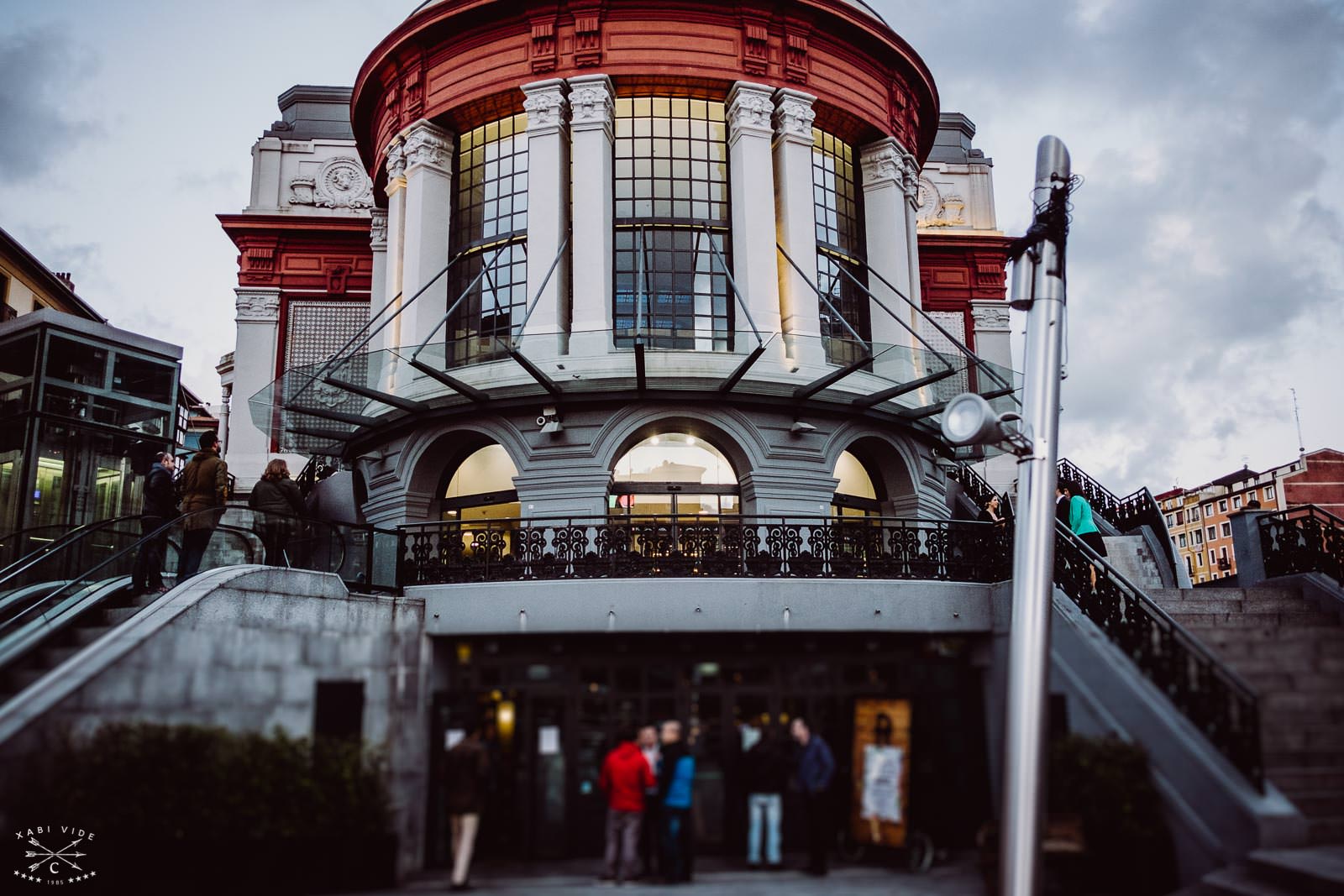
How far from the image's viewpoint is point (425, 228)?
21.6 meters

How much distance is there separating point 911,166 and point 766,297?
236 inches

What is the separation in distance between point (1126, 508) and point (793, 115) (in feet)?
40.3

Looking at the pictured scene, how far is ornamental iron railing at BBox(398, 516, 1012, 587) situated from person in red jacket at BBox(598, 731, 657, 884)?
7.79 meters

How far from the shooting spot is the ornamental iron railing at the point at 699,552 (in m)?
15.7

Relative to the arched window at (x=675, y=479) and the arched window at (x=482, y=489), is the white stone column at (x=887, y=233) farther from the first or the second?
the arched window at (x=482, y=489)

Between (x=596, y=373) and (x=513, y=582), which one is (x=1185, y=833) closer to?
(x=513, y=582)

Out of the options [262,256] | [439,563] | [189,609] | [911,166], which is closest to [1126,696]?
[189,609]

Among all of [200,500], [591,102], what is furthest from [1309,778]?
[591,102]

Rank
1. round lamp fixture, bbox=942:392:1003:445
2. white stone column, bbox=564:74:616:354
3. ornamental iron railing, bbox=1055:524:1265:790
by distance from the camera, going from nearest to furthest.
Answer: ornamental iron railing, bbox=1055:524:1265:790 → round lamp fixture, bbox=942:392:1003:445 → white stone column, bbox=564:74:616:354

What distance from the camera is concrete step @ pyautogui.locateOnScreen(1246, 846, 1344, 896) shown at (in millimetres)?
7086

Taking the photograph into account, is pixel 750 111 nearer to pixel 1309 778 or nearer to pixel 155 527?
pixel 155 527

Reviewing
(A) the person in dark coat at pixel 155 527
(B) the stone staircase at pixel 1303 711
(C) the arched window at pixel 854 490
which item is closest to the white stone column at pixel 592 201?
(C) the arched window at pixel 854 490

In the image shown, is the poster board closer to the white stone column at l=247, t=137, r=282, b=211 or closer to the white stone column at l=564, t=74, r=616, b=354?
the white stone column at l=564, t=74, r=616, b=354

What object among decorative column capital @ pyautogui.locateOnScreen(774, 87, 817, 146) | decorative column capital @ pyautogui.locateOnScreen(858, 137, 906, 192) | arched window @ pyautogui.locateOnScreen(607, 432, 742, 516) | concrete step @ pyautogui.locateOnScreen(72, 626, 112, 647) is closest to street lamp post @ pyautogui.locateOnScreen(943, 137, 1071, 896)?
concrete step @ pyautogui.locateOnScreen(72, 626, 112, 647)
